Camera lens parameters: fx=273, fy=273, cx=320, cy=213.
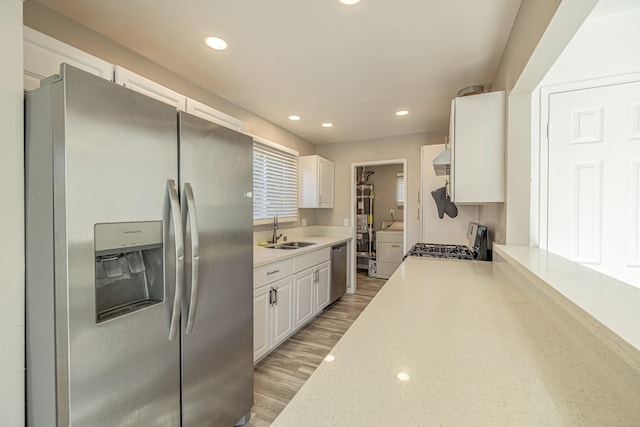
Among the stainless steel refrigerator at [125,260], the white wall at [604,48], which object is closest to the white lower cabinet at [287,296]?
the stainless steel refrigerator at [125,260]

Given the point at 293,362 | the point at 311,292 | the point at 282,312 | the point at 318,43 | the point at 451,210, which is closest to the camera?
the point at 318,43

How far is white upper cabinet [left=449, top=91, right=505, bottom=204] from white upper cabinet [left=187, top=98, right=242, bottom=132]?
66.0 inches

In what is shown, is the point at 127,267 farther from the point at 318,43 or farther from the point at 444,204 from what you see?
the point at 444,204

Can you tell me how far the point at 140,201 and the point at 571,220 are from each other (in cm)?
218

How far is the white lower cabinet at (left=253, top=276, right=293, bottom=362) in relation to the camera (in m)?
2.11

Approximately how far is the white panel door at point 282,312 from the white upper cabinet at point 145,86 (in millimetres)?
1538

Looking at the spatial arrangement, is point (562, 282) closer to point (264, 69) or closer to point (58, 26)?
point (264, 69)

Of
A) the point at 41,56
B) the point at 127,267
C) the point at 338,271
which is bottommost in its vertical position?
the point at 338,271

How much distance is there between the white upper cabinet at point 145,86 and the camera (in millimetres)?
1381

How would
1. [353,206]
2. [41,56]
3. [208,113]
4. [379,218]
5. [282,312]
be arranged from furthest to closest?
[379,218], [353,206], [282,312], [208,113], [41,56]

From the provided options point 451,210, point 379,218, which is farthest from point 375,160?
point 379,218

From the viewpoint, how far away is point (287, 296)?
2533 mm

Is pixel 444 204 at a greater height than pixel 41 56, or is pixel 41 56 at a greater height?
pixel 41 56
